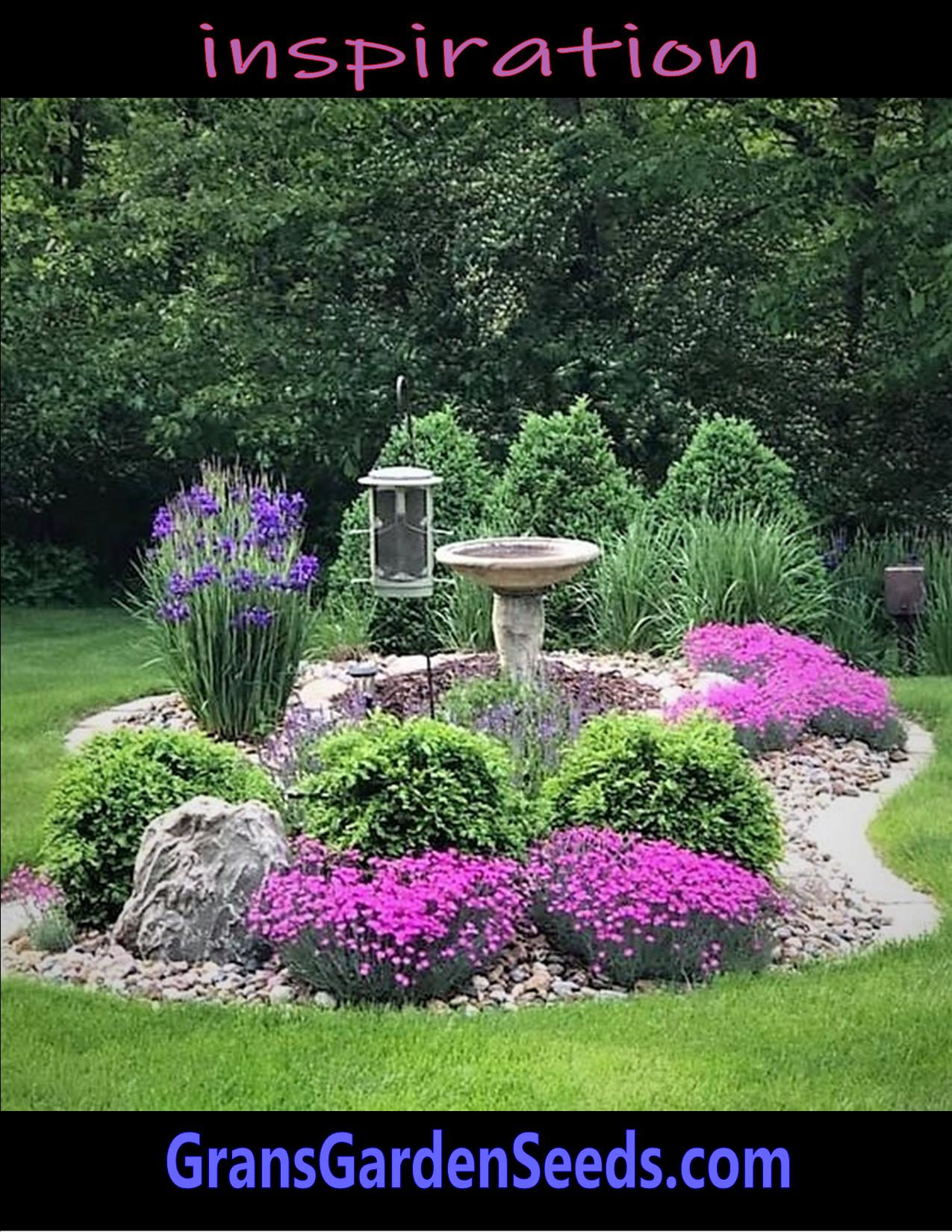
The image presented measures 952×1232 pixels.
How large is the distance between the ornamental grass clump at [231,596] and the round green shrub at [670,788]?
0.60 m

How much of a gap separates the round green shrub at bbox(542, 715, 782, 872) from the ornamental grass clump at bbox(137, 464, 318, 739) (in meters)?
0.60

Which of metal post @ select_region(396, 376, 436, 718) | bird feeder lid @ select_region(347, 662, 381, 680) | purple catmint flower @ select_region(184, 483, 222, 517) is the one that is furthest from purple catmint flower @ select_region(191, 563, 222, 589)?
metal post @ select_region(396, 376, 436, 718)

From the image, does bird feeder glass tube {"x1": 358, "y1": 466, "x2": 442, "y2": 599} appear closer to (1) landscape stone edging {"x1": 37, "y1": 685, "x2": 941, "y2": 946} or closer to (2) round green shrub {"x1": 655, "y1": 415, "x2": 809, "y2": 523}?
(1) landscape stone edging {"x1": 37, "y1": 685, "x2": 941, "y2": 946}

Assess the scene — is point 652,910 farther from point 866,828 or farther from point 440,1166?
point 440,1166

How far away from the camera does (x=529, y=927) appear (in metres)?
3.87

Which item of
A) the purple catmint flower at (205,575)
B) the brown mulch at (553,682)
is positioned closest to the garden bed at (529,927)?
the brown mulch at (553,682)

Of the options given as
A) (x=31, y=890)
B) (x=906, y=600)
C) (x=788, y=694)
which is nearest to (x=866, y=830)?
(x=788, y=694)

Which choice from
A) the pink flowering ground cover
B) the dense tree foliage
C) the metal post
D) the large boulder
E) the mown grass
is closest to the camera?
the mown grass

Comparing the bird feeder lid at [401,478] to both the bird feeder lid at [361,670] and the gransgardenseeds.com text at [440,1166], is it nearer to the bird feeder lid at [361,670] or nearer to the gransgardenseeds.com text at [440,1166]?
Answer: the bird feeder lid at [361,670]

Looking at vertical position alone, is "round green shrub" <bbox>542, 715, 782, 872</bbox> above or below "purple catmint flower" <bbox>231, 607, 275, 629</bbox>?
below

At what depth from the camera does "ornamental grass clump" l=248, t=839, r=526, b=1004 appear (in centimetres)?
365

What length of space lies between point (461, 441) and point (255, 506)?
1.36 feet
